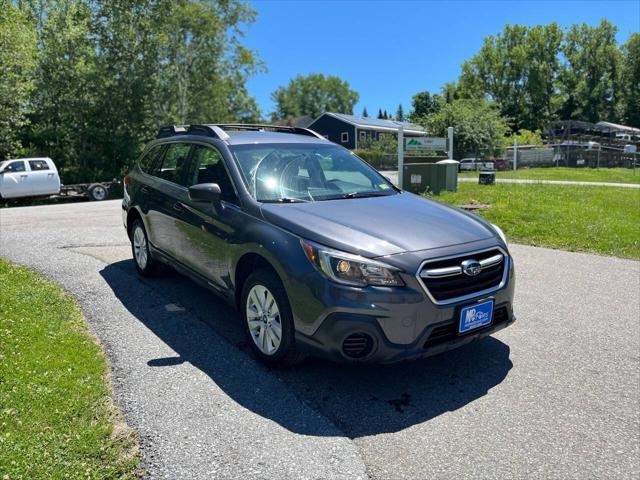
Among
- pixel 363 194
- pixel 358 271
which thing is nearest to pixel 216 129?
pixel 363 194

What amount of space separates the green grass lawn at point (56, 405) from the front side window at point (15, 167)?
629 inches

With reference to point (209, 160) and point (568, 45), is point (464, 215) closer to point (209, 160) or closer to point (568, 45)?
point (209, 160)

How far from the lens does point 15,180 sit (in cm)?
1825

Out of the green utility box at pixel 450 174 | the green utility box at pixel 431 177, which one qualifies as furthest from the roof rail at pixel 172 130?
the green utility box at pixel 450 174

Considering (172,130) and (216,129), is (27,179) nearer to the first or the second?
(172,130)

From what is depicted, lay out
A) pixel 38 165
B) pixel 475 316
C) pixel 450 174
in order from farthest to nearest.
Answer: pixel 38 165
pixel 450 174
pixel 475 316

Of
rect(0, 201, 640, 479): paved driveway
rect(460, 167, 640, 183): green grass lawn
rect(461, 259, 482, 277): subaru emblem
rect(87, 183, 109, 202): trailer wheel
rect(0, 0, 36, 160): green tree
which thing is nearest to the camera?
rect(0, 201, 640, 479): paved driveway

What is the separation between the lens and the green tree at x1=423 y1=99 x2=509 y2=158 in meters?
31.6

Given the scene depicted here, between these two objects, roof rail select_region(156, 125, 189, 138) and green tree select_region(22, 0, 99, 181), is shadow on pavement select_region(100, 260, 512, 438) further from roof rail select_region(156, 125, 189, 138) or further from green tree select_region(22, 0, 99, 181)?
green tree select_region(22, 0, 99, 181)

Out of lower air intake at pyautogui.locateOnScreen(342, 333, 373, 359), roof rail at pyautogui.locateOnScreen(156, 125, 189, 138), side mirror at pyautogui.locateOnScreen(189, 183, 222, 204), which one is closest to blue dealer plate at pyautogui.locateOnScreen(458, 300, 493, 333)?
lower air intake at pyautogui.locateOnScreen(342, 333, 373, 359)

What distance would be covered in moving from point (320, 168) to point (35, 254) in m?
5.07

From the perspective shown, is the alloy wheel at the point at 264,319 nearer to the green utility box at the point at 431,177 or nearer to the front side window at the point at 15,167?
the green utility box at the point at 431,177

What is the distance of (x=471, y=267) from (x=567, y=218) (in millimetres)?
8153

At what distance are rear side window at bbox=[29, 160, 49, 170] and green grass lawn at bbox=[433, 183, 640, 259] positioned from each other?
1441cm
